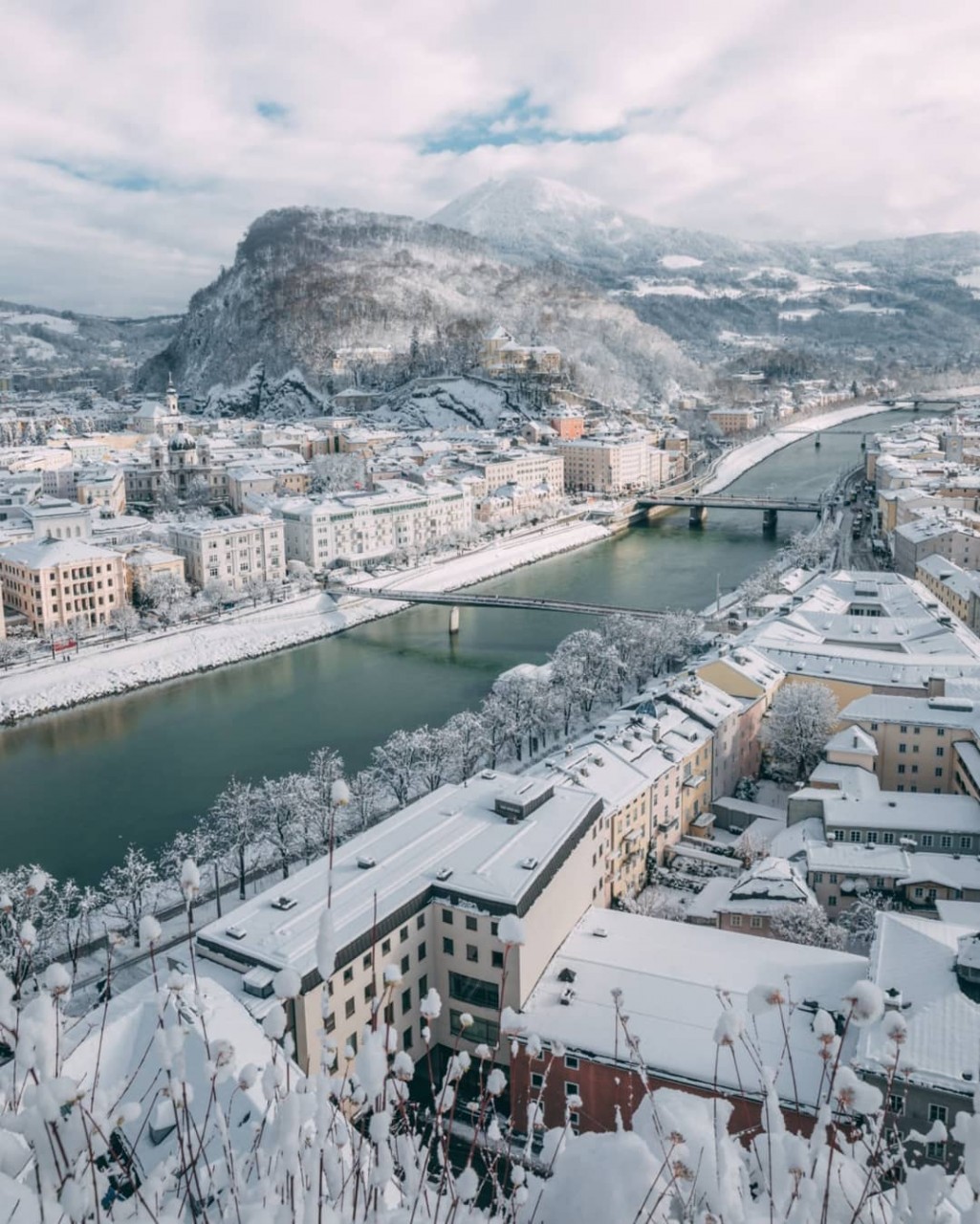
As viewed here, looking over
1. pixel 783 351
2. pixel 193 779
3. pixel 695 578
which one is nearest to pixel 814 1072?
pixel 193 779

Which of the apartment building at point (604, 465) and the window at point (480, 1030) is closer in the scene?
the window at point (480, 1030)

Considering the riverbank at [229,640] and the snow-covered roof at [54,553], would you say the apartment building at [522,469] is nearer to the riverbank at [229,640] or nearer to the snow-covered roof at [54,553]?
the riverbank at [229,640]

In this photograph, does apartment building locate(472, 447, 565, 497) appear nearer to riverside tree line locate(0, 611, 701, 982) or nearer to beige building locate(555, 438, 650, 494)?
beige building locate(555, 438, 650, 494)

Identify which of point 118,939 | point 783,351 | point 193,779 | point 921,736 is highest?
point 783,351

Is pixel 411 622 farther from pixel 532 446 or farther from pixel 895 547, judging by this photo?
pixel 532 446

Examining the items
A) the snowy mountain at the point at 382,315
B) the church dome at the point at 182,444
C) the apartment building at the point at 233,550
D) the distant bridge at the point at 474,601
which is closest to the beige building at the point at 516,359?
the snowy mountain at the point at 382,315

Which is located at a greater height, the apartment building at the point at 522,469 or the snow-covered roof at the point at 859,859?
the apartment building at the point at 522,469

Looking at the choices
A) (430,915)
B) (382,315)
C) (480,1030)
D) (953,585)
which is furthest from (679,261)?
(480,1030)
